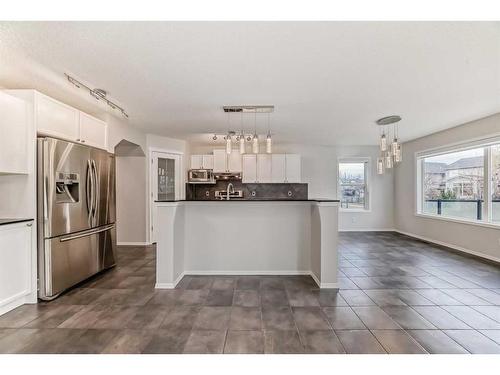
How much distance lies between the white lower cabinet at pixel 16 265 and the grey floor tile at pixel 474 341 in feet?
13.1

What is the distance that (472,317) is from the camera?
2.35m

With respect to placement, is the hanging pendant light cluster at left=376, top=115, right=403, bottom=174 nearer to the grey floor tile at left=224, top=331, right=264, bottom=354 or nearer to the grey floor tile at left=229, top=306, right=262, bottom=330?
the grey floor tile at left=229, top=306, right=262, bottom=330

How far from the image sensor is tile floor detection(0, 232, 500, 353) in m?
1.95

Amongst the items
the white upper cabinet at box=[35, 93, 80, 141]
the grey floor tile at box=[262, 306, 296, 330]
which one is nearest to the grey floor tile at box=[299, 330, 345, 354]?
the grey floor tile at box=[262, 306, 296, 330]

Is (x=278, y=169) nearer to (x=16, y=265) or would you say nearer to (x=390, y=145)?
(x=390, y=145)

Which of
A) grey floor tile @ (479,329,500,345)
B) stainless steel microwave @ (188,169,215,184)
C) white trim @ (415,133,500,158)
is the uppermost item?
white trim @ (415,133,500,158)

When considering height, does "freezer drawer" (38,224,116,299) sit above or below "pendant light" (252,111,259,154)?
below

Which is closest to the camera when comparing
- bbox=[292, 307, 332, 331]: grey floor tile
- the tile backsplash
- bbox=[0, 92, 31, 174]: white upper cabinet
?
bbox=[292, 307, 332, 331]: grey floor tile

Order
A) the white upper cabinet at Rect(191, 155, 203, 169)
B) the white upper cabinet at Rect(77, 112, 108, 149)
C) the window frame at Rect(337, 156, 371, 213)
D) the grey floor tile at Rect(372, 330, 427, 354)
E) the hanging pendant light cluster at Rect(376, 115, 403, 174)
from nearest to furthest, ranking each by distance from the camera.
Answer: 1. the grey floor tile at Rect(372, 330, 427, 354)
2. the white upper cabinet at Rect(77, 112, 108, 149)
3. the hanging pendant light cluster at Rect(376, 115, 403, 174)
4. the white upper cabinet at Rect(191, 155, 203, 169)
5. the window frame at Rect(337, 156, 371, 213)

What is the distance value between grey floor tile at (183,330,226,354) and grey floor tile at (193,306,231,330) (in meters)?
0.08

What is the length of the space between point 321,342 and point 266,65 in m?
2.43

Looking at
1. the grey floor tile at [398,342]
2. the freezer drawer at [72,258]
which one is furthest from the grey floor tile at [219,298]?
the freezer drawer at [72,258]

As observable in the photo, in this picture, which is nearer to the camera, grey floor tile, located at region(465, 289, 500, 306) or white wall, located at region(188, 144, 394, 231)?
grey floor tile, located at region(465, 289, 500, 306)
